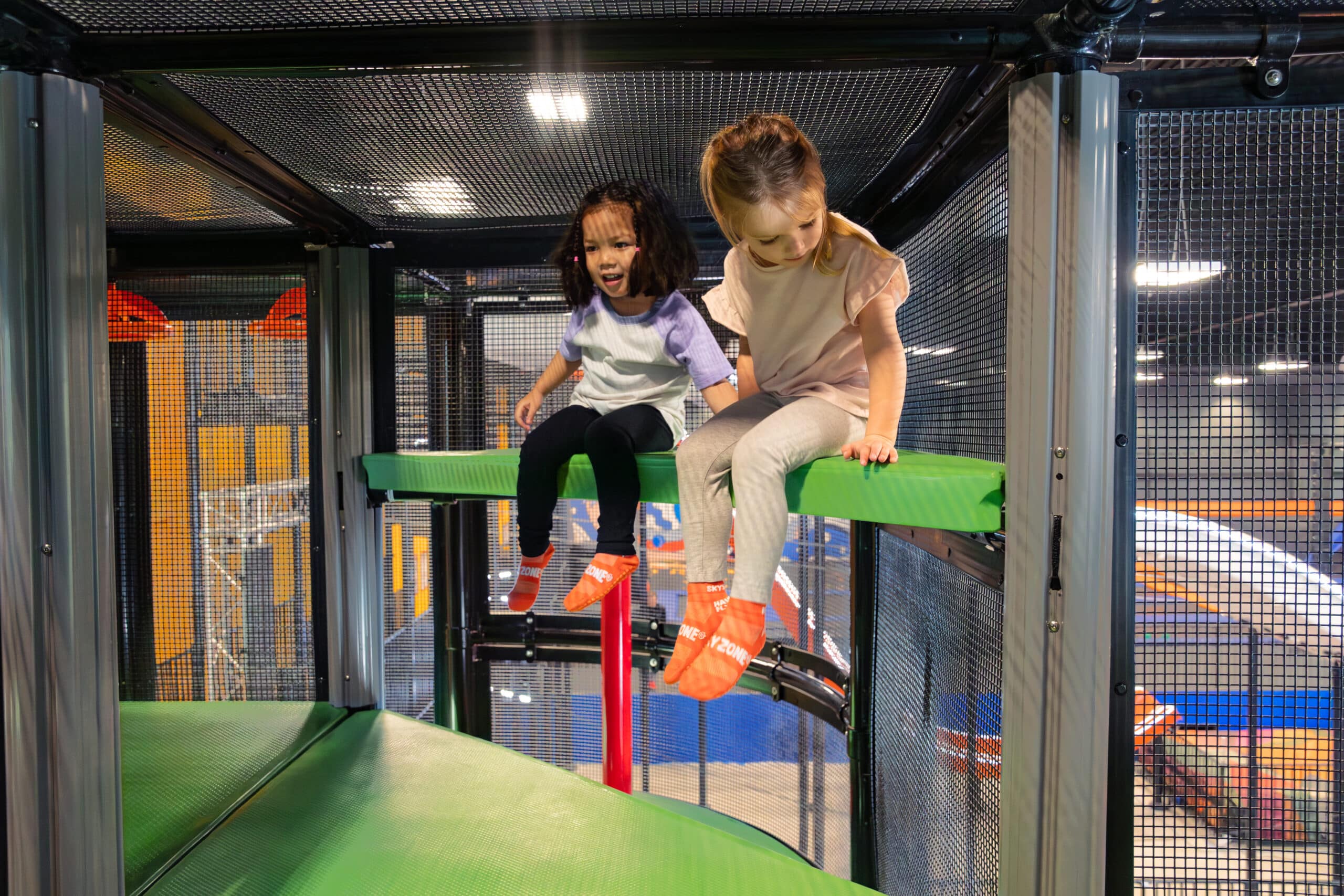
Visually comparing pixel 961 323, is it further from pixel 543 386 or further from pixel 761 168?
Answer: pixel 543 386

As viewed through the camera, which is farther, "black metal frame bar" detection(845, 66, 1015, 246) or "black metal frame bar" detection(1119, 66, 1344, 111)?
"black metal frame bar" detection(845, 66, 1015, 246)

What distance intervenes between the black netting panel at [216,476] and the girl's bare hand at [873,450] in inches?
63.0

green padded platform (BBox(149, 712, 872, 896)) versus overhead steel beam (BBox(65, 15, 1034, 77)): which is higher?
overhead steel beam (BBox(65, 15, 1034, 77))

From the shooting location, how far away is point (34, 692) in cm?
97

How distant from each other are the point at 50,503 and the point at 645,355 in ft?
3.33

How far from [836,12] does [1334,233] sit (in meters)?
0.81

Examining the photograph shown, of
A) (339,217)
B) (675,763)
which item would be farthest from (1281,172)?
(675,763)

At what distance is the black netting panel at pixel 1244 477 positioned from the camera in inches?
41.3

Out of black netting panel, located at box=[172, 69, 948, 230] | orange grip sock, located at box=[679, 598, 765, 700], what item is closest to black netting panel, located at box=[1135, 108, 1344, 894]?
black netting panel, located at box=[172, 69, 948, 230]

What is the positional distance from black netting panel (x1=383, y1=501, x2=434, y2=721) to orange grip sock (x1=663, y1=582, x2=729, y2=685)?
1.62 m

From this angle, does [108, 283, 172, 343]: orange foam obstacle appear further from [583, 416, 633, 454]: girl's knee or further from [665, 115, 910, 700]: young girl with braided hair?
[665, 115, 910, 700]: young girl with braided hair

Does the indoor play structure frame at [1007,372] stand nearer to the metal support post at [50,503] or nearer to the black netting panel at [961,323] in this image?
the metal support post at [50,503]

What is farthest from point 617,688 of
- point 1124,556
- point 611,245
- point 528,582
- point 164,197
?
point 164,197

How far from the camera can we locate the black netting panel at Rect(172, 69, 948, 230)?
119 cm
